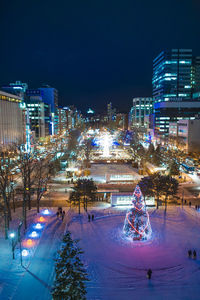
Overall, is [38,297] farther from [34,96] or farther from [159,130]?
[34,96]

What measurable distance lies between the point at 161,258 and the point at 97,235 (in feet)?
18.4

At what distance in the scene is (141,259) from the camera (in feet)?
53.9

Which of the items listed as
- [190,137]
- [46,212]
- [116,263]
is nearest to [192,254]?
[116,263]

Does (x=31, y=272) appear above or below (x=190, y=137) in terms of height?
below

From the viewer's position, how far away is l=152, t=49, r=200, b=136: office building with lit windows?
9744 centimetres

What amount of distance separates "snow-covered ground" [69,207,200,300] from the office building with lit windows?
80.2m

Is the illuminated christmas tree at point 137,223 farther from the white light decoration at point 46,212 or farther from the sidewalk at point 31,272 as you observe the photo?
the white light decoration at point 46,212

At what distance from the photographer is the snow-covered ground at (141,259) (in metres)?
13.4

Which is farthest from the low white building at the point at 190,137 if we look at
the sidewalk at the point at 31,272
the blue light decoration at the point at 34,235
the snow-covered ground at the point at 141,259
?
the blue light decoration at the point at 34,235

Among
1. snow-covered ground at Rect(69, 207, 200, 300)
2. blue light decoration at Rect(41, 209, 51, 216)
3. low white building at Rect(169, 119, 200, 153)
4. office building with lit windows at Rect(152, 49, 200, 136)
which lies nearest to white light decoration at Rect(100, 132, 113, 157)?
low white building at Rect(169, 119, 200, 153)

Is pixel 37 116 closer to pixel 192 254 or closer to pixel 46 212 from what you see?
pixel 46 212

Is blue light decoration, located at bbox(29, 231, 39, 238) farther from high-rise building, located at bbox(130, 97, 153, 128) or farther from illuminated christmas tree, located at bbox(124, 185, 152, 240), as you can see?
high-rise building, located at bbox(130, 97, 153, 128)

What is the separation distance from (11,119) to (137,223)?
6031cm

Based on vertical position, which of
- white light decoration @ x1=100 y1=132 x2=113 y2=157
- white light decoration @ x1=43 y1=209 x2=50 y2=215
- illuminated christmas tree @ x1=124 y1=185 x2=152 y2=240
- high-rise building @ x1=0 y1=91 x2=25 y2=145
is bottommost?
white light decoration @ x1=43 y1=209 x2=50 y2=215
